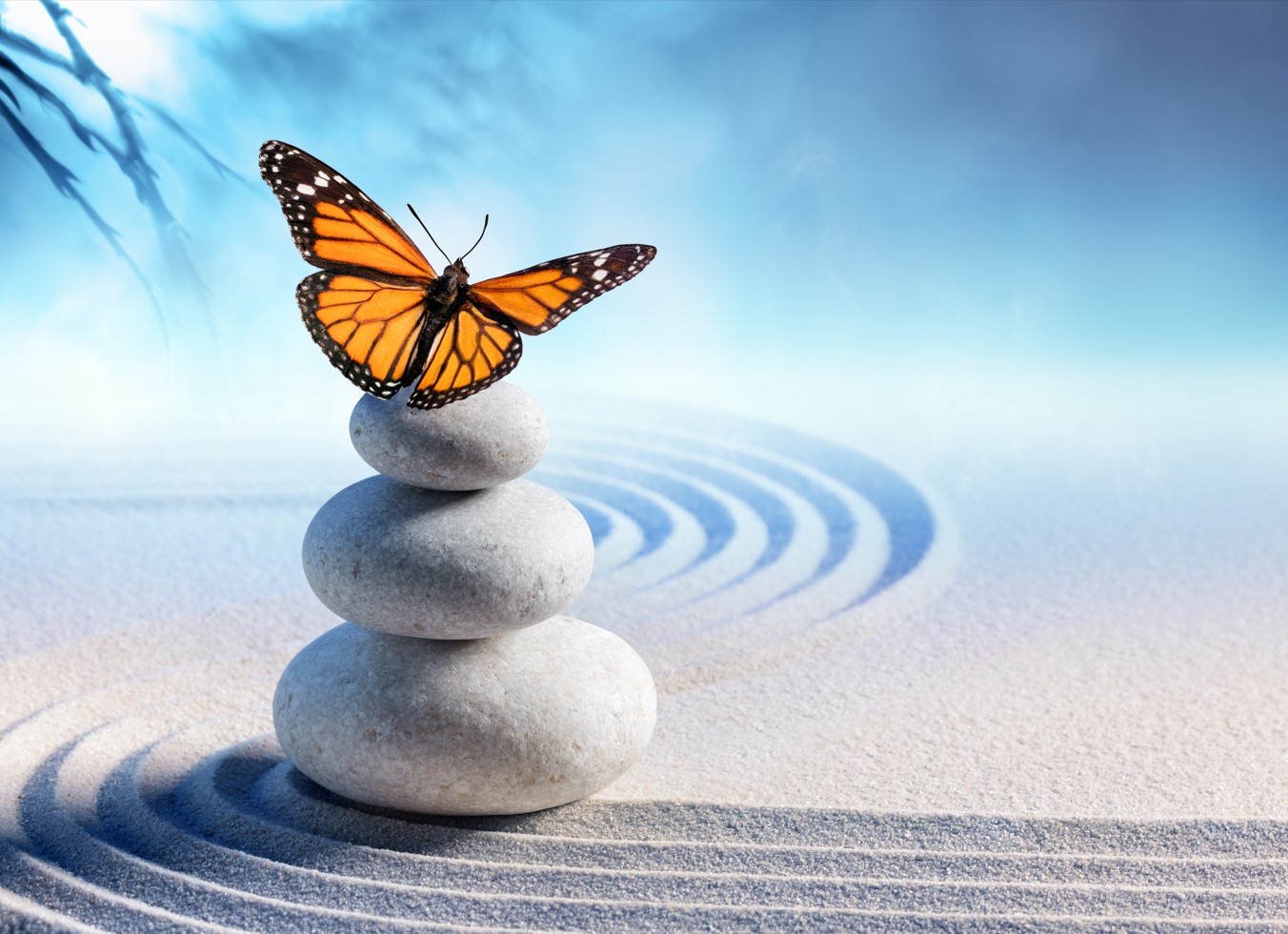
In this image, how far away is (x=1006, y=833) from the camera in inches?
112

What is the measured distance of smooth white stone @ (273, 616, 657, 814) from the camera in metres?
2.78

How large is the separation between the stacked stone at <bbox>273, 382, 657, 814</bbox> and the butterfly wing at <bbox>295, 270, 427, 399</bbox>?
17cm

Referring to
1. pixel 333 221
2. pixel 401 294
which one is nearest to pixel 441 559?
pixel 401 294

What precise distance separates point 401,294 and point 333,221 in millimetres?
205

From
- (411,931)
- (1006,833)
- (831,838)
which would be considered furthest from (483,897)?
(1006,833)

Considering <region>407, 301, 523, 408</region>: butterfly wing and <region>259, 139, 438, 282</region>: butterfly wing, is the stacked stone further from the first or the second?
<region>259, 139, 438, 282</region>: butterfly wing

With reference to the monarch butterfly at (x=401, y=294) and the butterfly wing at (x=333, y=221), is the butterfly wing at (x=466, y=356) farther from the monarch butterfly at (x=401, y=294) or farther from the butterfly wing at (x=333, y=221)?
the butterfly wing at (x=333, y=221)

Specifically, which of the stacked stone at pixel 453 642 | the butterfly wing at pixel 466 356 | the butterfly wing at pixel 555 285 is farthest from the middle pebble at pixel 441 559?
the butterfly wing at pixel 555 285

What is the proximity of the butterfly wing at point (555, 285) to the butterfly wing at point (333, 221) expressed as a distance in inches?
7.0

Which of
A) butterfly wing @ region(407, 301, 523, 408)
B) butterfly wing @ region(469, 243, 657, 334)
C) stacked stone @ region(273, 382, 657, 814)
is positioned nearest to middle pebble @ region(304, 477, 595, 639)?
stacked stone @ region(273, 382, 657, 814)

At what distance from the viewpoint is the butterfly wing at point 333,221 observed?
2.59m

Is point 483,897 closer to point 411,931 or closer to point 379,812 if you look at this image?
point 411,931

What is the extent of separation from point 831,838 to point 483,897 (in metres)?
0.81

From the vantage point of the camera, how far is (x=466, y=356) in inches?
104
